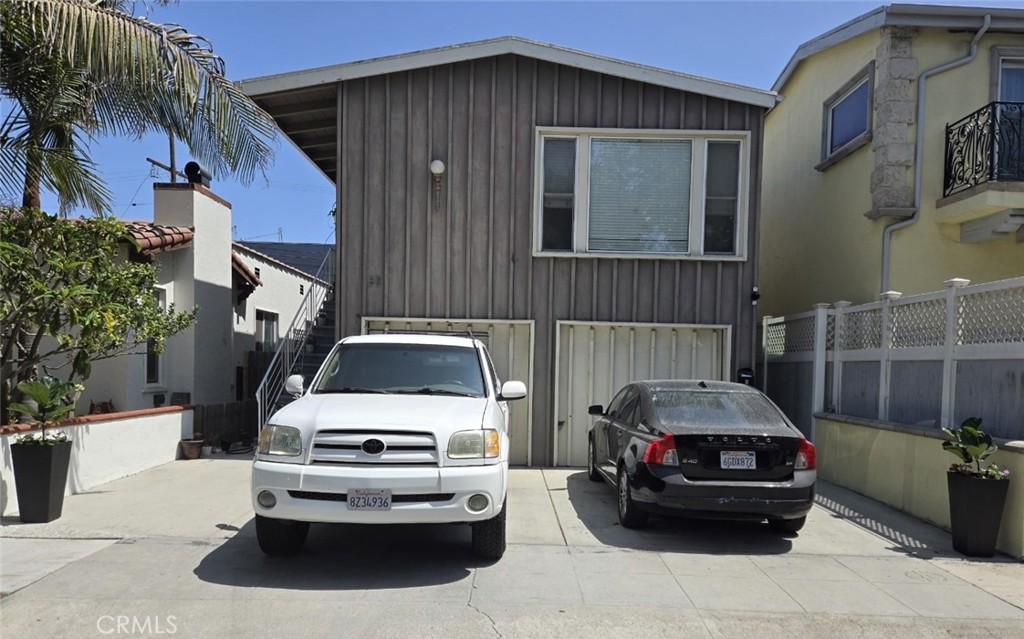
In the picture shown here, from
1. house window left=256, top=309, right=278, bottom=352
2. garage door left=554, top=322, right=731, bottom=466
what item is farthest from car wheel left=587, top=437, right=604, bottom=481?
house window left=256, top=309, right=278, bottom=352

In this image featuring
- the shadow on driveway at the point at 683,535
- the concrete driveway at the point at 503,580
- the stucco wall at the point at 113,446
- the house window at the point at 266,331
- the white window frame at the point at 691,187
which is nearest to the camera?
the concrete driveway at the point at 503,580

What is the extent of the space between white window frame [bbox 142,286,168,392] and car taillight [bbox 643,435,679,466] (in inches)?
311

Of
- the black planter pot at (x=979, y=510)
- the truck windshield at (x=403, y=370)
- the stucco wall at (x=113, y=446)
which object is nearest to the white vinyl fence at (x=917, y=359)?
the black planter pot at (x=979, y=510)

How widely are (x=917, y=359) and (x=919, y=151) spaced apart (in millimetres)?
4158

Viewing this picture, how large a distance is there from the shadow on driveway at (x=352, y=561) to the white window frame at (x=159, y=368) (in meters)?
5.19

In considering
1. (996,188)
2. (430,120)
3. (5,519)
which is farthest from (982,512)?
(5,519)

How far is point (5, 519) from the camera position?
6.39 metres

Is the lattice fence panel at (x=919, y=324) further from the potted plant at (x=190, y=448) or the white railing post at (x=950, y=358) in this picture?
the potted plant at (x=190, y=448)

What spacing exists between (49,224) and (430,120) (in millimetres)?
4972

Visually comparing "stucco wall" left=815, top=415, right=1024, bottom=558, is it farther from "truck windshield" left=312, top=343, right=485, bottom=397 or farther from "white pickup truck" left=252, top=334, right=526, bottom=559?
"truck windshield" left=312, top=343, right=485, bottom=397

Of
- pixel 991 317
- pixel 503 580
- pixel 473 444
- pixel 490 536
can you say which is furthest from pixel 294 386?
pixel 991 317

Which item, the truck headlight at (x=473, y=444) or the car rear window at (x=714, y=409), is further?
the car rear window at (x=714, y=409)

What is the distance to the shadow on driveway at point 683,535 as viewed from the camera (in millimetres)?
6098

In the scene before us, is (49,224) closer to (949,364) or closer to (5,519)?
(5,519)
